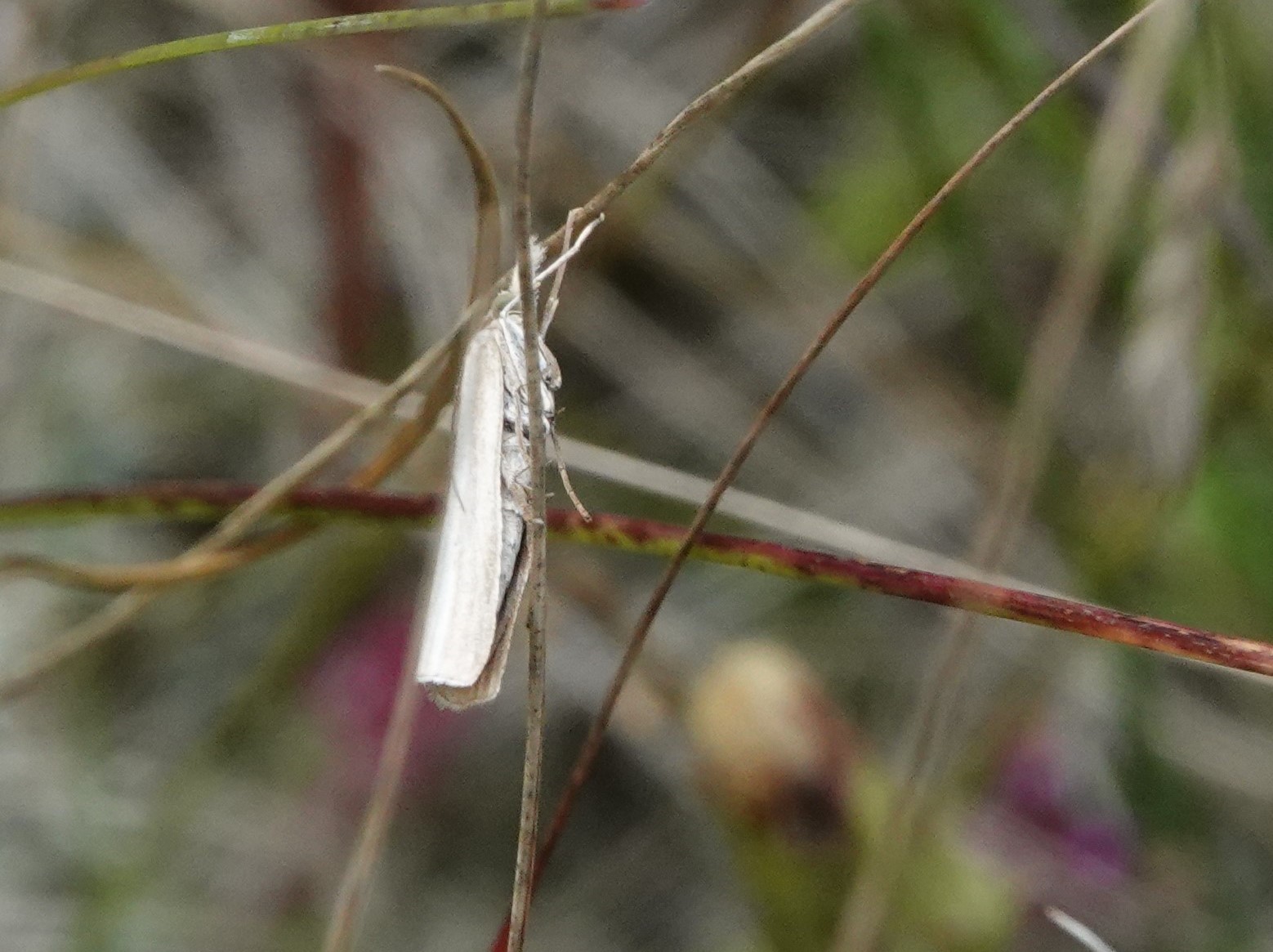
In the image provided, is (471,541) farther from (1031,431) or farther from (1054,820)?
(1054,820)

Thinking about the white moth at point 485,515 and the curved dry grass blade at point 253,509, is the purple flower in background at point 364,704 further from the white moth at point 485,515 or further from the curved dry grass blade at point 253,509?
the white moth at point 485,515

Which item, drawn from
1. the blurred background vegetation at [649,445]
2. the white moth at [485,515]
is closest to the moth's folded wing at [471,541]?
the white moth at [485,515]

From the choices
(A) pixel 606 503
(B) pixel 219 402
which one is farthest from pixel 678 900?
(B) pixel 219 402

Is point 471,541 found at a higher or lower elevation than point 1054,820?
lower

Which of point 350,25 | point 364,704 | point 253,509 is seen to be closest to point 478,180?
point 350,25

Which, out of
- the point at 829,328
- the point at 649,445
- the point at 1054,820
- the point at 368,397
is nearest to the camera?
the point at 829,328

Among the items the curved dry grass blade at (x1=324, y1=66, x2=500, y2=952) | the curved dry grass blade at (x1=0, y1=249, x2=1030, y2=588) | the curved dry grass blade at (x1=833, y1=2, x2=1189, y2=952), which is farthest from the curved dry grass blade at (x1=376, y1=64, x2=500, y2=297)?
the curved dry grass blade at (x1=833, y1=2, x2=1189, y2=952)

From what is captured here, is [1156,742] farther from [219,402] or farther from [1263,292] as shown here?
[219,402]
